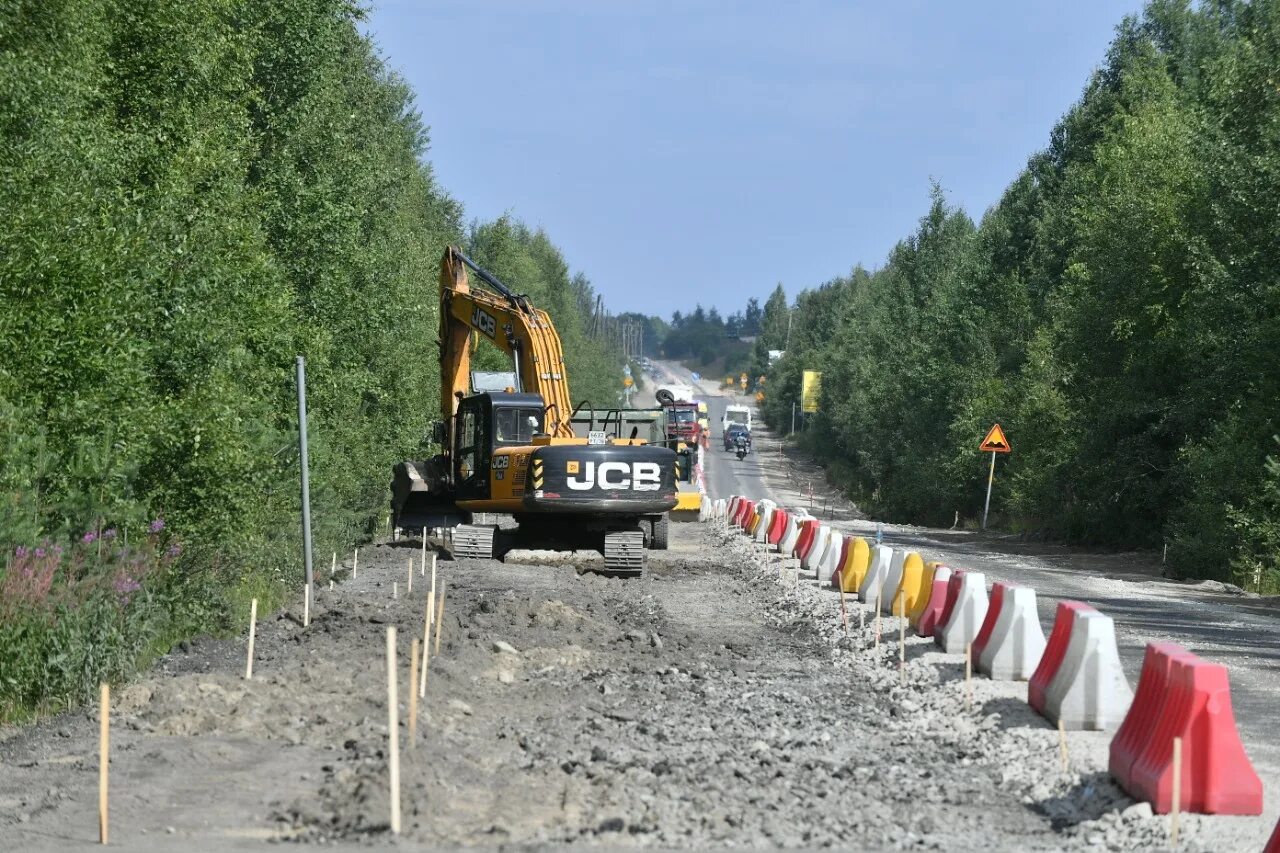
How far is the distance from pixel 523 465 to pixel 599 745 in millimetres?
15268

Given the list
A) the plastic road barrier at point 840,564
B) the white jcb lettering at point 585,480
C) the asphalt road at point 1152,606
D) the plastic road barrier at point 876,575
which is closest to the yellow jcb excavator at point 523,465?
the white jcb lettering at point 585,480

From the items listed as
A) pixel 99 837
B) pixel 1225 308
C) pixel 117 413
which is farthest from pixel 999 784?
pixel 1225 308

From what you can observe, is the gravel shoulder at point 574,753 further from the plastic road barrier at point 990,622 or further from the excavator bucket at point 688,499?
the excavator bucket at point 688,499

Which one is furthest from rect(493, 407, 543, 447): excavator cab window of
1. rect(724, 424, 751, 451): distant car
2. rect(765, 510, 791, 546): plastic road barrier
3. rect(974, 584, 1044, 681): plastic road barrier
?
rect(724, 424, 751, 451): distant car

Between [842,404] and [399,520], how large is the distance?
83118 millimetres

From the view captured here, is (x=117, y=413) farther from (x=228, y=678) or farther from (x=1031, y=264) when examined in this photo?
(x=1031, y=264)

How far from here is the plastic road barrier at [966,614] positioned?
52.9ft

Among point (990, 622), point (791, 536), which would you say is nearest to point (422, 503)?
point (791, 536)

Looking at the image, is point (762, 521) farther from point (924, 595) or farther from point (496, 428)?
point (924, 595)

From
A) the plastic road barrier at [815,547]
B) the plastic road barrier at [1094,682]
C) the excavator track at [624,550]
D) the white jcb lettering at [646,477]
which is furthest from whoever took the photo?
the plastic road barrier at [815,547]

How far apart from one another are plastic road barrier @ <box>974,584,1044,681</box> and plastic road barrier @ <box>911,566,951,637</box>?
2.65 metres

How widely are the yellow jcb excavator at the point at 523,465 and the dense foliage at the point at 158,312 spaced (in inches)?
73.3

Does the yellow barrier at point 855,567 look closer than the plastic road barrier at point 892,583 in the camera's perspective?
No

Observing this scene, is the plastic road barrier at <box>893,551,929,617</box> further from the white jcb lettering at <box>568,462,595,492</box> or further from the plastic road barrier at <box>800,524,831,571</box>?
the plastic road barrier at <box>800,524,831,571</box>
